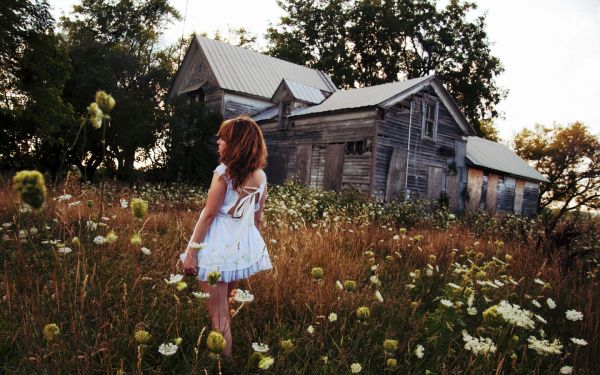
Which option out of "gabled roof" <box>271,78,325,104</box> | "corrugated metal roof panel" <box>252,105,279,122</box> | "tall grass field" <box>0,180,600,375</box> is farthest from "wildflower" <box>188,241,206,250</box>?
"corrugated metal roof panel" <box>252,105,279,122</box>

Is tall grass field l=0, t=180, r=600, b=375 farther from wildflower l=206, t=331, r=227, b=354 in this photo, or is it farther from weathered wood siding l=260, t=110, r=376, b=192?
weathered wood siding l=260, t=110, r=376, b=192

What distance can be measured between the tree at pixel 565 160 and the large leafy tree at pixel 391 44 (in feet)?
23.1

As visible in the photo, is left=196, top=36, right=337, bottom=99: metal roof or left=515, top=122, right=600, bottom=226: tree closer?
left=196, top=36, right=337, bottom=99: metal roof

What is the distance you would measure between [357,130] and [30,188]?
15.6 metres

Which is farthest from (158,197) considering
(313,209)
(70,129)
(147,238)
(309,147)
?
(309,147)

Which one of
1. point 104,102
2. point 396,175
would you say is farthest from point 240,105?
point 104,102

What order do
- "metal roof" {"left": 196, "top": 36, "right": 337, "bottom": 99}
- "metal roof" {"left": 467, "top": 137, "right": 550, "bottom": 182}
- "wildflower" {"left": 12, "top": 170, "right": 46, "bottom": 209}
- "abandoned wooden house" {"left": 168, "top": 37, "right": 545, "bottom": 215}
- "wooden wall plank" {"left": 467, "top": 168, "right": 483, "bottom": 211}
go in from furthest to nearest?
"metal roof" {"left": 467, "top": 137, "right": 550, "bottom": 182} < "metal roof" {"left": 196, "top": 36, "right": 337, "bottom": 99} < "wooden wall plank" {"left": 467, "top": 168, "right": 483, "bottom": 211} < "abandoned wooden house" {"left": 168, "top": 37, "right": 545, "bottom": 215} < "wildflower" {"left": 12, "top": 170, "right": 46, "bottom": 209}

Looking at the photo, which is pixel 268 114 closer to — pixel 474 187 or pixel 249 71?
pixel 249 71

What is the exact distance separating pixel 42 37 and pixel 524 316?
14.9 metres

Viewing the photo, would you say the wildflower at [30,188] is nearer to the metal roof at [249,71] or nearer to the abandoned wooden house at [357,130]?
the abandoned wooden house at [357,130]

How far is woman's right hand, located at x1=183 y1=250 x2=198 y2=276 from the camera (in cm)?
243

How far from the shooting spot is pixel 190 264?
245cm

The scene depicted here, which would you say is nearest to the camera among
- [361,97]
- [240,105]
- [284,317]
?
[284,317]

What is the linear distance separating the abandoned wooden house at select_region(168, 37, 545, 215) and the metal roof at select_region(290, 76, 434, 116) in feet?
0.20
